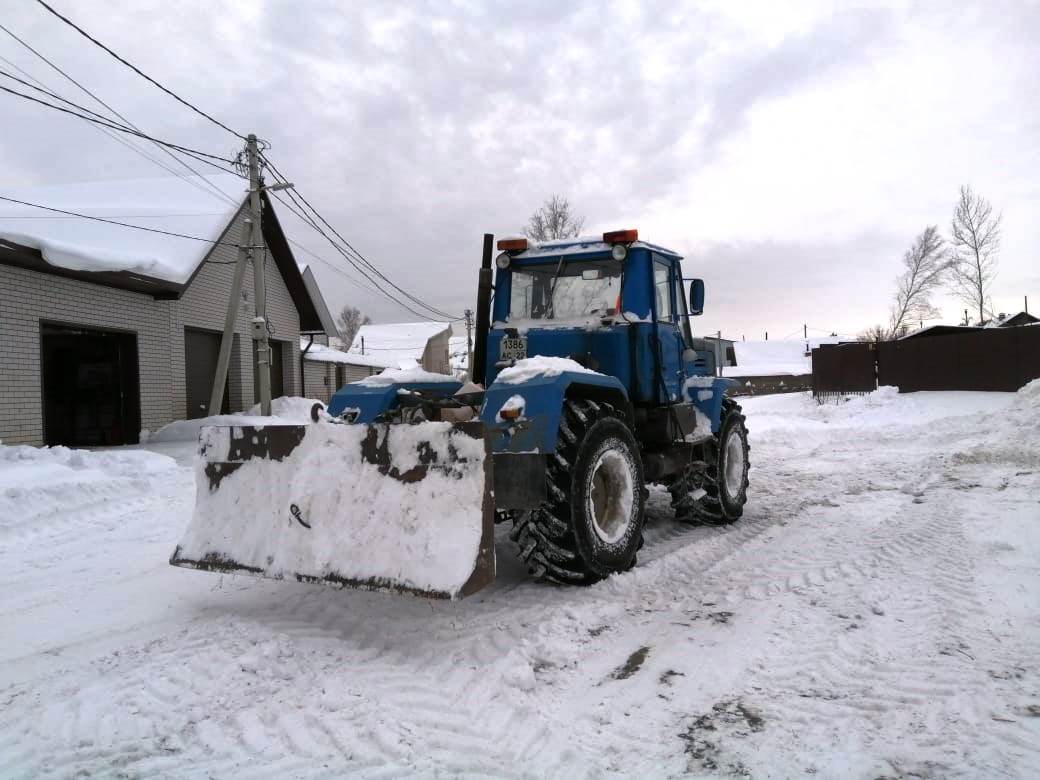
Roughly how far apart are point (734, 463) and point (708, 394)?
3.40 ft

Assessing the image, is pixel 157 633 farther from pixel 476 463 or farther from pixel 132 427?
pixel 132 427

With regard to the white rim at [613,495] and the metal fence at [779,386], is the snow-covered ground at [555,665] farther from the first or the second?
the metal fence at [779,386]

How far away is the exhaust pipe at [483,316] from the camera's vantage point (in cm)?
577

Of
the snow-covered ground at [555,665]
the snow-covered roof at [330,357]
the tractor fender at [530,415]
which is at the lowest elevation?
the snow-covered ground at [555,665]

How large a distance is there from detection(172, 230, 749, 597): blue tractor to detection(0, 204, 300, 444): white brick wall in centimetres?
823

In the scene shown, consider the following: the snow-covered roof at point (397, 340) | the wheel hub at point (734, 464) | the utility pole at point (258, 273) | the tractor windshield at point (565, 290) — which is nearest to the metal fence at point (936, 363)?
→ the wheel hub at point (734, 464)

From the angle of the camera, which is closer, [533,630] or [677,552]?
[533,630]

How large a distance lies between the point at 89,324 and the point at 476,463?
36.4ft

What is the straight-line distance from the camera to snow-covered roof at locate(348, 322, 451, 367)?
48.7 meters

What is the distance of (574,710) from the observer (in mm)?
2934

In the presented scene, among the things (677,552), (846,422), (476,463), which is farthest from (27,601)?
(846,422)

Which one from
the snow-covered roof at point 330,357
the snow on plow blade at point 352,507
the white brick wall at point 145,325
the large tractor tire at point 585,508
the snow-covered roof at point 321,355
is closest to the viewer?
the snow on plow blade at point 352,507

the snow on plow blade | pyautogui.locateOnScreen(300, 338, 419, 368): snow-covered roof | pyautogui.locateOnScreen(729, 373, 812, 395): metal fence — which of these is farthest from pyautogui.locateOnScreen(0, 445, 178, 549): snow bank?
pyautogui.locateOnScreen(729, 373, 812, 395): metal fence

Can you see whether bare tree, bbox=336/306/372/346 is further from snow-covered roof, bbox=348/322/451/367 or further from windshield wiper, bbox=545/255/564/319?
windshield wiper, bbox=545/255/564/319
